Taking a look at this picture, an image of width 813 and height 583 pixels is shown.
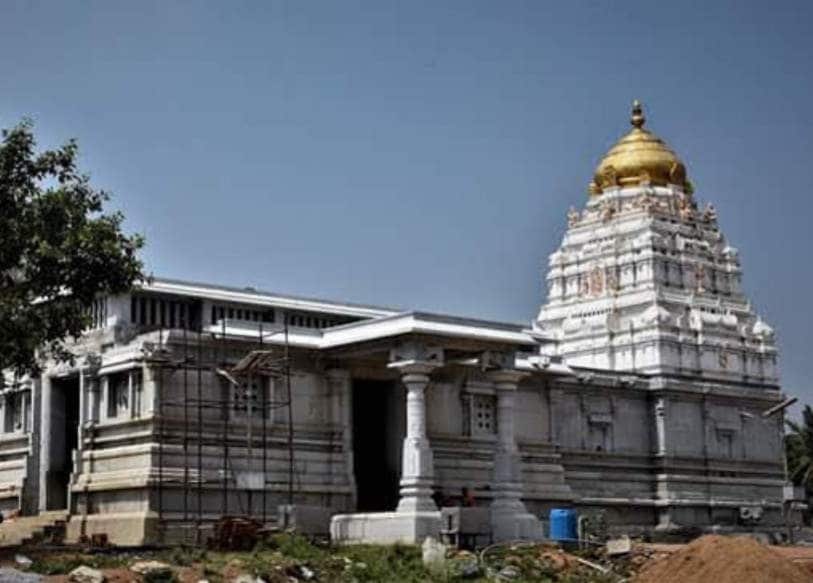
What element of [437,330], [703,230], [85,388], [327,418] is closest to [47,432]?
[85,388]

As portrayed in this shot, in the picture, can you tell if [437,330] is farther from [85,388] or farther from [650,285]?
[650,285]

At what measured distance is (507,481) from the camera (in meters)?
42.6

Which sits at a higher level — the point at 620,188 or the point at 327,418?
the point at 620,188

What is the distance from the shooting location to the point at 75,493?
4219cm

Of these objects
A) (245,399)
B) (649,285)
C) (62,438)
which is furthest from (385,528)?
(649,285)

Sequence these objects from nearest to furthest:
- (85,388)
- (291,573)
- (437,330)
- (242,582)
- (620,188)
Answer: (242,582) < (291,573) < (437,330) < (85,388) < (620,188)

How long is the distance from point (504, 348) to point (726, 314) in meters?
29.3

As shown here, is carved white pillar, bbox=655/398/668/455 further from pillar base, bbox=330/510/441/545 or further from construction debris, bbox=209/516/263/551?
construction debris, bbox=209/516/263/551

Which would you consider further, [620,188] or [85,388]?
[620,188]

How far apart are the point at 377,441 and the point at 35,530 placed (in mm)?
11207

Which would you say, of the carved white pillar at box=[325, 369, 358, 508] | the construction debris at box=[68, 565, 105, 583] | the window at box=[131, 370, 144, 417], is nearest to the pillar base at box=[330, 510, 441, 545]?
the carved white pillar at box=[325, 369, 358, 508]

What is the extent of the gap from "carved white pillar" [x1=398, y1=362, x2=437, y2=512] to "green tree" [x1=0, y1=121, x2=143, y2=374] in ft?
33.3

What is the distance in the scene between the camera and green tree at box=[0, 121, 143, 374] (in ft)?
106

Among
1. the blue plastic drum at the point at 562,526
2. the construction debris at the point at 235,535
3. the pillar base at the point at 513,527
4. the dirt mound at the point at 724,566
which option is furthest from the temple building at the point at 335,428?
the dirt mound at the point at 724,566
